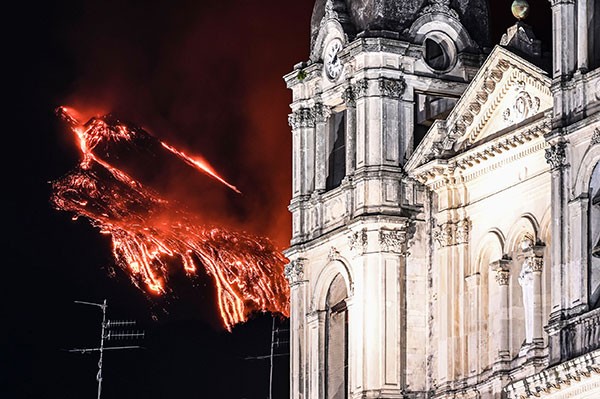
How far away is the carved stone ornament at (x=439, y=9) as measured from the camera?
6694cm

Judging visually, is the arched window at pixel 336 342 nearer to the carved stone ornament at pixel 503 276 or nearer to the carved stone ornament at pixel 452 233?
the carved stone ornament at pixel 452 233

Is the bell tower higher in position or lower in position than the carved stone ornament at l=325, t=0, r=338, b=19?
lower

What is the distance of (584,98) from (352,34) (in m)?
10.4

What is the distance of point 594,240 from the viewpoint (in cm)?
5750

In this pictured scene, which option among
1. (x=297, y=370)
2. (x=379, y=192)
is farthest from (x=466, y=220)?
(x=297, y=370)

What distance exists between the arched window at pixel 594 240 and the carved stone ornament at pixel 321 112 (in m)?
12.1

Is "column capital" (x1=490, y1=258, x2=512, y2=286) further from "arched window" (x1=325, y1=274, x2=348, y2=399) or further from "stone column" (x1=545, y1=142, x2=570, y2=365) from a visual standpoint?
"arched window" (x1=325, y1=274, x2=348, y2=399)

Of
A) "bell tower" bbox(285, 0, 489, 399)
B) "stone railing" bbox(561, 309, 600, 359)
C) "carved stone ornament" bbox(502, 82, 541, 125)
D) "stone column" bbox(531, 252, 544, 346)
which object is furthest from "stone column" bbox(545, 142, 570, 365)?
"bell tower" bbox(285, 0, 489, 399)

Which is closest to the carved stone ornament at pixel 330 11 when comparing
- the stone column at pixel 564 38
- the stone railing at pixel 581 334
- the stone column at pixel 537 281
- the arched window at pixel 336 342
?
the arched window at pixel 336 342

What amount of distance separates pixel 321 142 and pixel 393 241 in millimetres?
4490

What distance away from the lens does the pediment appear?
6178 centimetres

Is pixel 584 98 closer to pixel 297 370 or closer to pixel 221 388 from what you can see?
pixel 297 370

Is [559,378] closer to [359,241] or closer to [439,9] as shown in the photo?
[359,241]

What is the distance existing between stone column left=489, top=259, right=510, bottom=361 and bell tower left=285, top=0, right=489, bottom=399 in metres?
2.62
